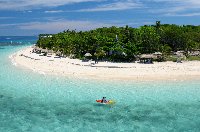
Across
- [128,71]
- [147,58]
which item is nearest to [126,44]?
[147,58]

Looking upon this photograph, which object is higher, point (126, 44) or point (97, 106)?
point (126, 44)

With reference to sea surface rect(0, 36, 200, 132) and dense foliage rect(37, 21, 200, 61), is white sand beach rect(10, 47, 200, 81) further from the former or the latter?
dense foliage rect(37, 21, 200, 61)

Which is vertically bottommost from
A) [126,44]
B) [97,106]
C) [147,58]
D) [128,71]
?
[97,106]

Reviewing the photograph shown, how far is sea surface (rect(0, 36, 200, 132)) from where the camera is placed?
23.3m

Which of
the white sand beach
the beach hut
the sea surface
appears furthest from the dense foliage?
the sea surface

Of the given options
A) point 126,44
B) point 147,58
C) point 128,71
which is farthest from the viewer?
point 126,44

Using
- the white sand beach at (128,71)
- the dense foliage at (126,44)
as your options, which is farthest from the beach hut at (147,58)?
the white sand beach at (128,71)

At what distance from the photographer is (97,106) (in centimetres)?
2898

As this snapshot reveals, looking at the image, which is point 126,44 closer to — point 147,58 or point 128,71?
point 147,58

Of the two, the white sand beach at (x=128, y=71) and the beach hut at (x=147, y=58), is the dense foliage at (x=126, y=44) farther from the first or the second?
the white sand beach at (x=128, y=71)

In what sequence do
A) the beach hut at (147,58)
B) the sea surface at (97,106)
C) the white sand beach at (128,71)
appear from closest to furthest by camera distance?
1. the sea surface at (97,106)
2. the white sand beach at (128,71)
3. the beach hut at (147,58)

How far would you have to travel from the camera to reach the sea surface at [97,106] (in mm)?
23297

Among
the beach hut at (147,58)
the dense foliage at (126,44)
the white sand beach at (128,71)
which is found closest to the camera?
the white sand beach at (128,71)

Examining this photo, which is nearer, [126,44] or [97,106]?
[97,106]
